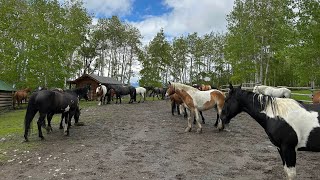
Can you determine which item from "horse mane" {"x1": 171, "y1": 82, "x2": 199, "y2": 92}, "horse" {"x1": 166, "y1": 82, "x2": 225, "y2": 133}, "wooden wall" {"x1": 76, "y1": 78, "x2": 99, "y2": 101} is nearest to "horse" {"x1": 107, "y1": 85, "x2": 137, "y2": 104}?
"wooden wall" {"x1": 76, "y1": 78, "x2": 99, "y2": 101}

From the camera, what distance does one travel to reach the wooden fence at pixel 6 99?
2475 centimetres

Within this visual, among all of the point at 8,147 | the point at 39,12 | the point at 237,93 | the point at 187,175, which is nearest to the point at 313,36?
the point at 237,93

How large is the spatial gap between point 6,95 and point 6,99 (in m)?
0.40

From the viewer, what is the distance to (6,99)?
25688 mm

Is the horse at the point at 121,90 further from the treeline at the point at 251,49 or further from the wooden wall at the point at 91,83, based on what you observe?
the treeline at the point at 251,49

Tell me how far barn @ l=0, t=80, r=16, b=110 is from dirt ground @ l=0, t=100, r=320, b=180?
58.7 ft

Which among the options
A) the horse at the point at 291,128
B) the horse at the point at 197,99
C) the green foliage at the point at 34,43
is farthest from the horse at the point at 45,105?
the green foliage at the point at 34,43

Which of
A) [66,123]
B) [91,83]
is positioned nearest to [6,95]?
[91,83]

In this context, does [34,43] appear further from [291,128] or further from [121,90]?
[291,128]

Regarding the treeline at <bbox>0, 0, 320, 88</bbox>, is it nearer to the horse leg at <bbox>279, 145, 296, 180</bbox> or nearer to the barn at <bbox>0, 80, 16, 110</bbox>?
the barn at <bbox>0, 80, 16, 110</bbox>

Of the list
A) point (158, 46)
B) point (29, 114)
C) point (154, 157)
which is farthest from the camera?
point (158, 46)

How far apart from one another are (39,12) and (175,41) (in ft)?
95.8

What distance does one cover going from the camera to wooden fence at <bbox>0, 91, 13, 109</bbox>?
24755 mm

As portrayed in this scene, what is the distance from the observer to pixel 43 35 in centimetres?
2569
